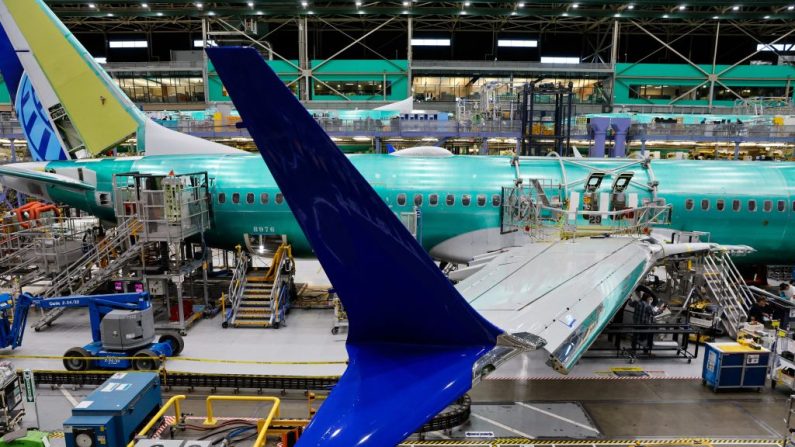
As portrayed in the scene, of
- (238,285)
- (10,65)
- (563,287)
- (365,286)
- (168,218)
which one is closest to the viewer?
(365,286)

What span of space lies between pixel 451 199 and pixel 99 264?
42.4ft

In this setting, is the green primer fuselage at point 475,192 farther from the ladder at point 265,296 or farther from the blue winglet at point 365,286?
the blue winglet at point 365,286

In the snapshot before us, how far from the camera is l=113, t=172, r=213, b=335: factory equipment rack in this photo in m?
16.5

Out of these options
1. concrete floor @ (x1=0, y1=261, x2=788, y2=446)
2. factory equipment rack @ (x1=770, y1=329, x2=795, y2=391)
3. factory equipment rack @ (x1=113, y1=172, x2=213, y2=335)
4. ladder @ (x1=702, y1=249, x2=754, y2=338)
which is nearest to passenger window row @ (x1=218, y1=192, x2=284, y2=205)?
factory equipment rack @ (x1=113, y1=172, x2=213, y2=335)

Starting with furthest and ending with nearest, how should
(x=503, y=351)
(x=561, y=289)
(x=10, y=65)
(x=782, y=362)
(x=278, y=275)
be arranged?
→ (x=10, y=65) → (x=278, y=275) → (x=782, y=362) → (x=561, y=289) → (x=503, y=351)

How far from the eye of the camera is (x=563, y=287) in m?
8.62

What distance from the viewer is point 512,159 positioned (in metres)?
18.8

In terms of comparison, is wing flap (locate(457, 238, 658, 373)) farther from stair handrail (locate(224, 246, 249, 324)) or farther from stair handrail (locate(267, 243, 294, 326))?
stair handrail (locate(224, 246, 249, 324))

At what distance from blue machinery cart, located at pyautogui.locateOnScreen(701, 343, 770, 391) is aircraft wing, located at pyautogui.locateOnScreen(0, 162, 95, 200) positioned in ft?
68.6

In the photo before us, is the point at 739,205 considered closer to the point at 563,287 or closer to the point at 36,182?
the point at 563,287

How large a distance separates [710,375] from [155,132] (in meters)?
20.8

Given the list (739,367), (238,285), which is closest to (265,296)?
(238,285)

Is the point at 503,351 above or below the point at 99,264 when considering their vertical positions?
above

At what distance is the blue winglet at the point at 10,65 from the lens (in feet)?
65.8
